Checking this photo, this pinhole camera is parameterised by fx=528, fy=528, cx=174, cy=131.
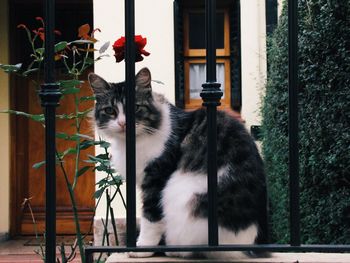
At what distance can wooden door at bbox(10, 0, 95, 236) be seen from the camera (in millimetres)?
6152

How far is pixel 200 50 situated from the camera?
5695 millimetres

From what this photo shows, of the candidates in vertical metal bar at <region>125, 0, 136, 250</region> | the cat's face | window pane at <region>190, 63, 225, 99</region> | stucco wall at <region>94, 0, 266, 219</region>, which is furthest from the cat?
window pane at <region>190, 63, 225, 99</region>

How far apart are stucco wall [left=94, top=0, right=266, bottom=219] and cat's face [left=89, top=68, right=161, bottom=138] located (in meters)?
3.53

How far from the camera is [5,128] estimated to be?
6.11m

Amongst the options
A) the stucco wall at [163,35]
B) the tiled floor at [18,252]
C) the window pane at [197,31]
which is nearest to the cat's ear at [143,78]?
the tiled floor at [18,252]

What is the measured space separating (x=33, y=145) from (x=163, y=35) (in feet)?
6.99

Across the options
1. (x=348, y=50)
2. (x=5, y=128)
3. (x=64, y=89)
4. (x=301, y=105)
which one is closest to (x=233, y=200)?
(x=64, y=89)

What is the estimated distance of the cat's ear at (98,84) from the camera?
6.50ft

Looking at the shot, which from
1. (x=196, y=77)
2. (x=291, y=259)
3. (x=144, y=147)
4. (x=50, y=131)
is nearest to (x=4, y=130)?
(x=196, y=77)

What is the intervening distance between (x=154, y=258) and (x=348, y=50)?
1.83 m

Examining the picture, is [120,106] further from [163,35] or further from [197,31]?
[197,31]

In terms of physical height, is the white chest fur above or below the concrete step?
above

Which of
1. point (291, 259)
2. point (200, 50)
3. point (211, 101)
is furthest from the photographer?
point (200, 50)

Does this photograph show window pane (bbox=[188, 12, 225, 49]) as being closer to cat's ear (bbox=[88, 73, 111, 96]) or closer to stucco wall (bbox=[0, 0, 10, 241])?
stucco wall (bbox=[0, 0, 10, 241])
